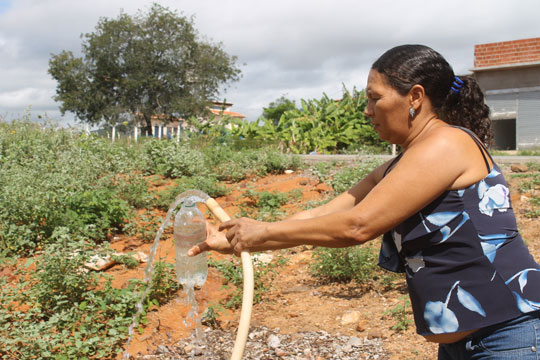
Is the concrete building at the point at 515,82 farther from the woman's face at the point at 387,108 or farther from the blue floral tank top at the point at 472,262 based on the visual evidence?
the blue floral tank top at the point at 472,262

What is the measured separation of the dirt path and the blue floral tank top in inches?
74.5

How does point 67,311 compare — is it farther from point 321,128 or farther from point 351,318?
point 321,128

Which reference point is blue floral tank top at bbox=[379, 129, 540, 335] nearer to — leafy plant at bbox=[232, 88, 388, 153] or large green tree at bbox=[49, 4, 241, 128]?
leafy plant at bbox=[232, 88, 388, 153]

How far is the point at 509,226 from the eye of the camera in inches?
64.8

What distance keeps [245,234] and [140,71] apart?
89.2ft

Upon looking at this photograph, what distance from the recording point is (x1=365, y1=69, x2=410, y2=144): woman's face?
176 cm

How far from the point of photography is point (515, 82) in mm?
18391

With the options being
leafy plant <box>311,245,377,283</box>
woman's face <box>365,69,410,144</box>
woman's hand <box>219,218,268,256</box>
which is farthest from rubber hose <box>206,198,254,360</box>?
leafy plant <box>311,245,377,283</box>

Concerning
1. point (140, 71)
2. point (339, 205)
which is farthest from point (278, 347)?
point (140, 71)

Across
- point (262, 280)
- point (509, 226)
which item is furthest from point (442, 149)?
point (262, 280)

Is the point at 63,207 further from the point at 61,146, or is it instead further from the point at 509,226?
the point at 509,226

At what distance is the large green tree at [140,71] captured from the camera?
2791 centimetres

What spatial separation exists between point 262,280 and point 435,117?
10.7ft

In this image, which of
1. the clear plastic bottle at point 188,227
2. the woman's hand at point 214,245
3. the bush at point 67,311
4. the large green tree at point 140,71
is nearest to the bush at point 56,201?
the bush at point 67,311
